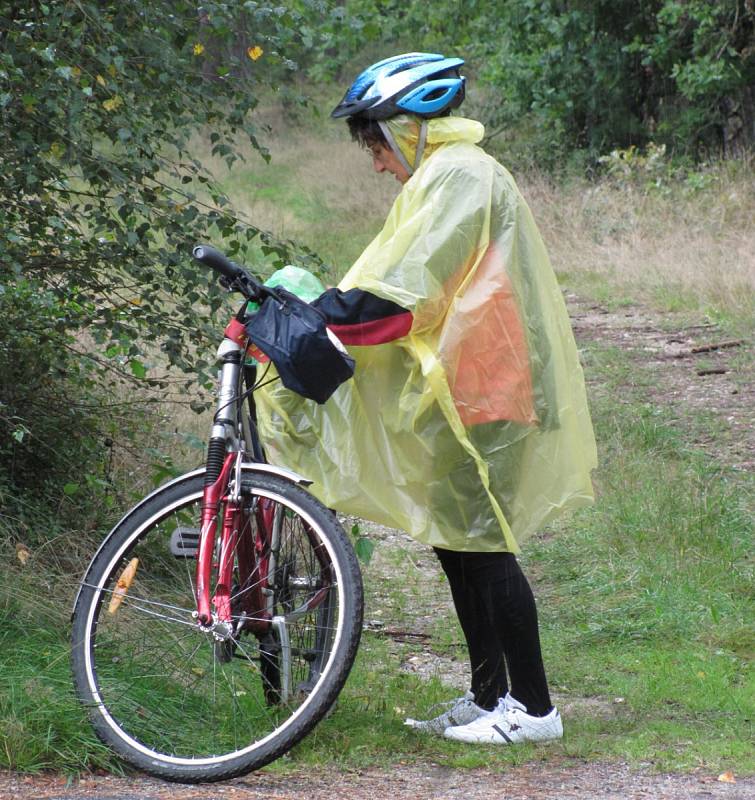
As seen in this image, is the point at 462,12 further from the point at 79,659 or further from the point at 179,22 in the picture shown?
the point at 79,659

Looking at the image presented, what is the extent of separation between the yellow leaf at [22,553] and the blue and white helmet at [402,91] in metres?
2.00

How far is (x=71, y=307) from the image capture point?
461 centimetres

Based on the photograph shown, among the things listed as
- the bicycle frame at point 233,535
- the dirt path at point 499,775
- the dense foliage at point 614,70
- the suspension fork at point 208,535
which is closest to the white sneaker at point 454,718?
the dirt path at point 499,775

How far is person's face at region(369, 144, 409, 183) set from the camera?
342cm

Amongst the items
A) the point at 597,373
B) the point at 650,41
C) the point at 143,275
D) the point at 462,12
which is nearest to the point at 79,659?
the point at 143,275

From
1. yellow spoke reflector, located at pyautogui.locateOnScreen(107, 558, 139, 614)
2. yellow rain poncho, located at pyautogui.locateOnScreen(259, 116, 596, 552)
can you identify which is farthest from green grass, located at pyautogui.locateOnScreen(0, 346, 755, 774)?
yellow rain poncho, located at pyautogui.locateOnScreen(259, 116, 596, 552)

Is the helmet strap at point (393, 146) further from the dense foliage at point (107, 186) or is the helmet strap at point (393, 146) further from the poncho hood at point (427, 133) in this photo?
the dense foliage at point (107, 186)

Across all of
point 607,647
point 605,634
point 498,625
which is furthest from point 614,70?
point 498,625

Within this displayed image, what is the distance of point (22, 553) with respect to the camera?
4414mm

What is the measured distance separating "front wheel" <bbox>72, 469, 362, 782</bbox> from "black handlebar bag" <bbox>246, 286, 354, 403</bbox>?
0.88 feet

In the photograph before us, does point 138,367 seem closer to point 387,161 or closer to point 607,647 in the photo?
point 387,161

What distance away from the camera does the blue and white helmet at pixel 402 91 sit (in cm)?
331

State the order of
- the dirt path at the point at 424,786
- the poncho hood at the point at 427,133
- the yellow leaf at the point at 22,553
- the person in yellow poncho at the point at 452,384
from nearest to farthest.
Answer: the dirt path at the point at 424,786, the person in yellow poncho at the point at 452,384, the poncho hood at the point at 427,133, the yellow leaf at the point at 22,553

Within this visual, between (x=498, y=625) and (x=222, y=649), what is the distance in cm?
77
